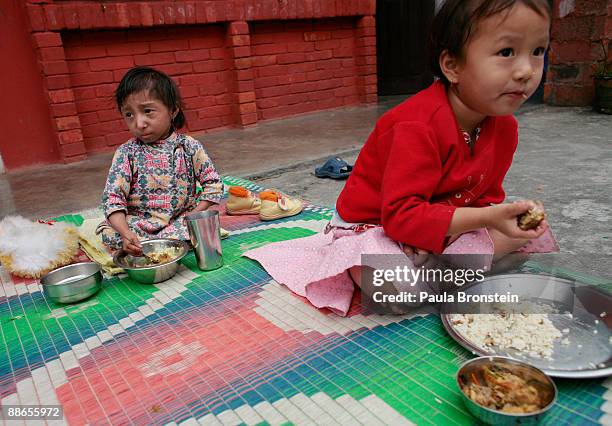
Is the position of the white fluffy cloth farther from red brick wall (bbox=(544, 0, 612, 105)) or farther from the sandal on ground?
red brick wall (bbox=(544, 0, 612, 105))

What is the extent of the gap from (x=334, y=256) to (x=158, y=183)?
1092 millimetres

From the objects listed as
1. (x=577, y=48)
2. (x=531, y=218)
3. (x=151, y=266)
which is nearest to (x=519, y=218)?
(x=531, y=218)

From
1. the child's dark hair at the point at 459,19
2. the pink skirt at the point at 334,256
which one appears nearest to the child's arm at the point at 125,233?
the pink skirt at the point at 334,256

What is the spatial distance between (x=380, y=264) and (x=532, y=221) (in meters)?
0.46

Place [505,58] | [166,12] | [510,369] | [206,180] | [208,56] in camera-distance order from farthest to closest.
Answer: [208,56]
[166,12]
[206,180]
[505,58]
[510,369]

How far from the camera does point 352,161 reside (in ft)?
13.3

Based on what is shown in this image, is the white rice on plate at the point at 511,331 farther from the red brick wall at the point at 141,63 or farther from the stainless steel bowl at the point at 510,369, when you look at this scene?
the red brick wall at the point at 141,63

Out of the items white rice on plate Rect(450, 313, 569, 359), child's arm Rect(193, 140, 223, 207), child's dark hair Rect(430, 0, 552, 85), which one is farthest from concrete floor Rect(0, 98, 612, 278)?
child's dark hair Rect(430, 0, 552, 85)

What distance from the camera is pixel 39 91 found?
178 inches

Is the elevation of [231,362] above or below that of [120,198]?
below

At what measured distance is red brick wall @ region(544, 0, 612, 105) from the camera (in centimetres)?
529

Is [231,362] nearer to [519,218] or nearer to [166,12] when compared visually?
[519,218]

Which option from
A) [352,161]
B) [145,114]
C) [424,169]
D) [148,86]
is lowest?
[352,161]

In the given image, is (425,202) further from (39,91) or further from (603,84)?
(603,84)
